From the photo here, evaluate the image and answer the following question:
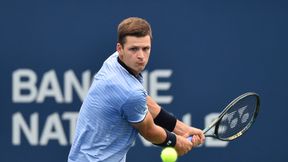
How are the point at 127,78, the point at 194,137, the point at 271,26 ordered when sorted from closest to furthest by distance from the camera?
the point at 127,78 < the point at 194,137 < the point at 271,26

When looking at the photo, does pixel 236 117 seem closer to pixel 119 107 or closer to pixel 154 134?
pixel 154 134

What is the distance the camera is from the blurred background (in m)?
6.91

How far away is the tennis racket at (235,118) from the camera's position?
5629 mm

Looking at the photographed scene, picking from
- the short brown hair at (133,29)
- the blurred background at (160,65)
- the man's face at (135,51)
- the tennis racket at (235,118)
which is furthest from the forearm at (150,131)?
the blurred background at (160,65)

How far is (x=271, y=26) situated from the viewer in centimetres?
689

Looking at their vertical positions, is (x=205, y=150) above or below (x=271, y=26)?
below

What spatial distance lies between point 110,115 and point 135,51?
0.37m

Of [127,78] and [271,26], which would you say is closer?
[127,78]

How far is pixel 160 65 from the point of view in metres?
6.96

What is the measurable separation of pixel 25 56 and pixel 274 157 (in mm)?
2058

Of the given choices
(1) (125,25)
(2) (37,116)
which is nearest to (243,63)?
(2) (37,116)

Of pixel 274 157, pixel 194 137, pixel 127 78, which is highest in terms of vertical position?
pixel 127 78

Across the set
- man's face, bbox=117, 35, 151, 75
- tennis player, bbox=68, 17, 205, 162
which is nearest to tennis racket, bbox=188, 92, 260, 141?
tennis player, bbox=68, 17, 205, 162

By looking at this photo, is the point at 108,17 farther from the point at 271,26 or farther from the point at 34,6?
the point at 271,26
